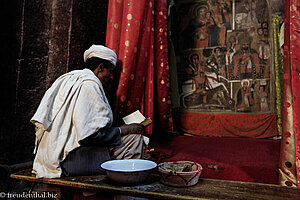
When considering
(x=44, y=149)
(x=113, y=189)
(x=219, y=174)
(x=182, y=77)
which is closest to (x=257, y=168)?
(x=219, y=174)

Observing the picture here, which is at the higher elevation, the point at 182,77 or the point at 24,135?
the point at 182,77

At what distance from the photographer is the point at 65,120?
5.27ft

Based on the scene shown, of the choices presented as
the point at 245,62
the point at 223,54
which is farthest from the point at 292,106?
the point at 223,54

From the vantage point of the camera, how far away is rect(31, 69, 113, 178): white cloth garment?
5.04ft

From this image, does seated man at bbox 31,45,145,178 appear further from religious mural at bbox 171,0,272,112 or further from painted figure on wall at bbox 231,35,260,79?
painted figure on wall at bbox 231,35,260,79

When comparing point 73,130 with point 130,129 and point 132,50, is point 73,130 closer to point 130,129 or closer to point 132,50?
point 130,129

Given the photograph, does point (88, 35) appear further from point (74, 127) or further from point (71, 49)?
point (74, 127)

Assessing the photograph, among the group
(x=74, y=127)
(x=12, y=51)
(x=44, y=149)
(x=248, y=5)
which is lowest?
(x=44, y=149)

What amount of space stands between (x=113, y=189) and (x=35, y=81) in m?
1.63

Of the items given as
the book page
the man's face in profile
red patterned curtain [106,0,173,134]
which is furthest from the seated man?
red patterned curtain [106,0,173,134]

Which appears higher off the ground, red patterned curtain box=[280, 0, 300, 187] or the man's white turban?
the man's white turban

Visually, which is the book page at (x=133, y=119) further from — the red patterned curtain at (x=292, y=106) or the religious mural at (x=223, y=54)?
the religious mural at (x=223, y=54)

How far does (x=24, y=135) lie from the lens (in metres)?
2.31

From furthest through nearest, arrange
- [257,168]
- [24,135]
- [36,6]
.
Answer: [36,6] < [24,135] < [257,168]
